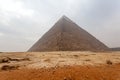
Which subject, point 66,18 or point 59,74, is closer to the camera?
point 59,74

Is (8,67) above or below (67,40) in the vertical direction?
below

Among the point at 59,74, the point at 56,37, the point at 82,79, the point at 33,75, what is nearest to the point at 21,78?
the point at 33,75

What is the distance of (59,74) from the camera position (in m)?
10.1

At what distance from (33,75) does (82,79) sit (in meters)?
2.67

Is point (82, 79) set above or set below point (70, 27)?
below

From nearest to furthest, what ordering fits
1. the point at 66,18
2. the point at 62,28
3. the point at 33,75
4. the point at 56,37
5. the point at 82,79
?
1. the point at 82,79
2. the point at 33,75
3. the point at 56,37
4. the point at 62,28
5. the point at 66,18

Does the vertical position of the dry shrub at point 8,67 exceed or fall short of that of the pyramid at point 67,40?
it falls short

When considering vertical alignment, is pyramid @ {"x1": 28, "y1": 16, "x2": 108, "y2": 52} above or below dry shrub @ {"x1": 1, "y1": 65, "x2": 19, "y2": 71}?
above

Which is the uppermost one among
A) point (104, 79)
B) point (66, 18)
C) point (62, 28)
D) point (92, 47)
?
point (66, 18)

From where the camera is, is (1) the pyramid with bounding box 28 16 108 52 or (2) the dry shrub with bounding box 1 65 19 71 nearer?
(2) the dry shrub with bounding box 1 65 19 71

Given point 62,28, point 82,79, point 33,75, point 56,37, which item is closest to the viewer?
point 82,79

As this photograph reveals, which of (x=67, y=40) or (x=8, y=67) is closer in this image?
(x=8, y=67)

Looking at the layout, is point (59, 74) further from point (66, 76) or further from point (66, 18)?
→ point (66, 18)

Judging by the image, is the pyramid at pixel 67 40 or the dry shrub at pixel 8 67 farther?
the pyramid at pixel 67 40
